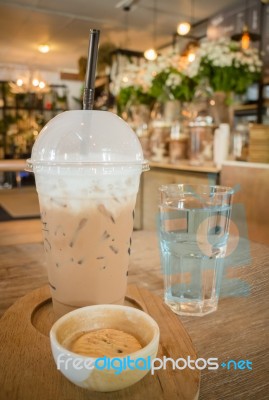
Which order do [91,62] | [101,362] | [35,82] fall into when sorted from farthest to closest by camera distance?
[35,82] < [91,62] < [101,362]

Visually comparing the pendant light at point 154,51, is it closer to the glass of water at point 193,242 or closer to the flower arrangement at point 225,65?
the flower arrangement at point 225,65

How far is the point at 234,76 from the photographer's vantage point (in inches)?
132

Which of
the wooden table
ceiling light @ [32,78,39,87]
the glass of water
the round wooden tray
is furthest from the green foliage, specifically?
ceiling light @ [32,78,39,87]

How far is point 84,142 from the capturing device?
63cm

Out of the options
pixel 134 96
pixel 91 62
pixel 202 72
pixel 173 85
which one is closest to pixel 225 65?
pixel 202 72

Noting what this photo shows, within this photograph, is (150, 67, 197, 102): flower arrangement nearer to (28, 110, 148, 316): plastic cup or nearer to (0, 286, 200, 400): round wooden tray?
(28, 110, 148, 316): plastic cup

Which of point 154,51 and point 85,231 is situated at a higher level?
point 154,51

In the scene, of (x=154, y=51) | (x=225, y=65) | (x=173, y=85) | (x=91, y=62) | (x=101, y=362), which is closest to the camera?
(x=101, y=362)

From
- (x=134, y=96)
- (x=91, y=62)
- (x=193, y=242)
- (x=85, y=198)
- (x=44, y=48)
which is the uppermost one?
(x=44, y=48)

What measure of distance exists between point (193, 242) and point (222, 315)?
16 centimetres

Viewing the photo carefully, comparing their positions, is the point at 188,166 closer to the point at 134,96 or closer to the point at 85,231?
the point at 134,96

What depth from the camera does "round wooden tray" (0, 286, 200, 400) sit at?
0.45 m

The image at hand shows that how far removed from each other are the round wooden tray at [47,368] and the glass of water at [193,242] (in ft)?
0.38

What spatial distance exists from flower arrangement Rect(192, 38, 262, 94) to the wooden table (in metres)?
2.56
